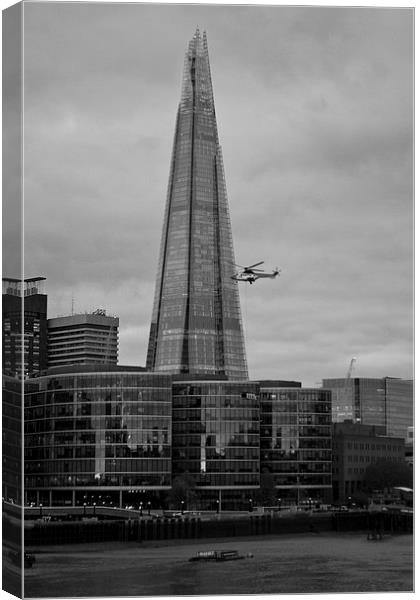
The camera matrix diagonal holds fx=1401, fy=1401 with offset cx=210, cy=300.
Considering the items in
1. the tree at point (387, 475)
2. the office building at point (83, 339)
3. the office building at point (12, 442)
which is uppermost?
the office building at point (83, 339)

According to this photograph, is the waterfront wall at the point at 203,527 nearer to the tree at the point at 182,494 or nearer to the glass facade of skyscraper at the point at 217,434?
the tree at the point at 182,494

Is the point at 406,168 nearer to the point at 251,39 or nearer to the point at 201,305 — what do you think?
the point at 251,39

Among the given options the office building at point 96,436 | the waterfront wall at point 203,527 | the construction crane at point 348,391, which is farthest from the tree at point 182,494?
the construction crane at point 348,391

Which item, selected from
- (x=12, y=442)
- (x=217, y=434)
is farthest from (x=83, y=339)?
(x=12, y=442)

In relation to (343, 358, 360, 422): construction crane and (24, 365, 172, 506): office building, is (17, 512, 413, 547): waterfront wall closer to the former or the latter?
(343, 358, 360, 422): construction crane

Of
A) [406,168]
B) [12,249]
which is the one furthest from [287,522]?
[12,249]

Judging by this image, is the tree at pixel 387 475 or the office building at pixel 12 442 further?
the tree at pixel 387 475
